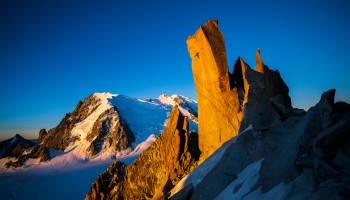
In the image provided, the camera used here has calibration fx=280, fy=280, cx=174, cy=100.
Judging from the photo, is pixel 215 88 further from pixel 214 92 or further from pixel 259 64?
pixel 259 64

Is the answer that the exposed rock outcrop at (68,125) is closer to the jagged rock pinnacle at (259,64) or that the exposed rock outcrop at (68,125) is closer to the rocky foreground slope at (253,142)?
the rocky foreground slope at (253,142)

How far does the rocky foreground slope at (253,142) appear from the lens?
386 inches

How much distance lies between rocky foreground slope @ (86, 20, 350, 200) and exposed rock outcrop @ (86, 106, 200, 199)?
210mm

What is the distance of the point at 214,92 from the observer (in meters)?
37.2

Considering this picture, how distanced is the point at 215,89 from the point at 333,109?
2602cm

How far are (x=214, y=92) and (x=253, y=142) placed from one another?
1816 centimetres

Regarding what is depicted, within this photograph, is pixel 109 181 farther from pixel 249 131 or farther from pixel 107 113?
pixel 107 113

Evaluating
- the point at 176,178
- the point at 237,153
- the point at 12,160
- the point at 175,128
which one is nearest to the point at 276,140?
the point at 237,153

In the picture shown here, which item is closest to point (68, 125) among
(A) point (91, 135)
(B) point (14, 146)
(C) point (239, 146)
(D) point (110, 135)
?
(A) point (91, 135)

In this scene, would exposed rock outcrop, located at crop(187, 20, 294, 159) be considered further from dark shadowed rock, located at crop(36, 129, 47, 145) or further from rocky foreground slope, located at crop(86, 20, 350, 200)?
dark shadowed rock, located at crop(36, 129, 47, 145)

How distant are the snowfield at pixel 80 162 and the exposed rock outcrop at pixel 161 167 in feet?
149

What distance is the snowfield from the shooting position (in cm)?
10638

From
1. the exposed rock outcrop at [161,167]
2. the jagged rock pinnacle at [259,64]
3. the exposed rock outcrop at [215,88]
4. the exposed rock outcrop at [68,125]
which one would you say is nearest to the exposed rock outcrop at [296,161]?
the jagged rock pinnacle at [259,64]

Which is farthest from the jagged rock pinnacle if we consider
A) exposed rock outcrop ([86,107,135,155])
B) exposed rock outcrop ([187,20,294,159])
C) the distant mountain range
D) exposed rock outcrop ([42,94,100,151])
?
exposed rock outcrop ([42,94,100,151])
